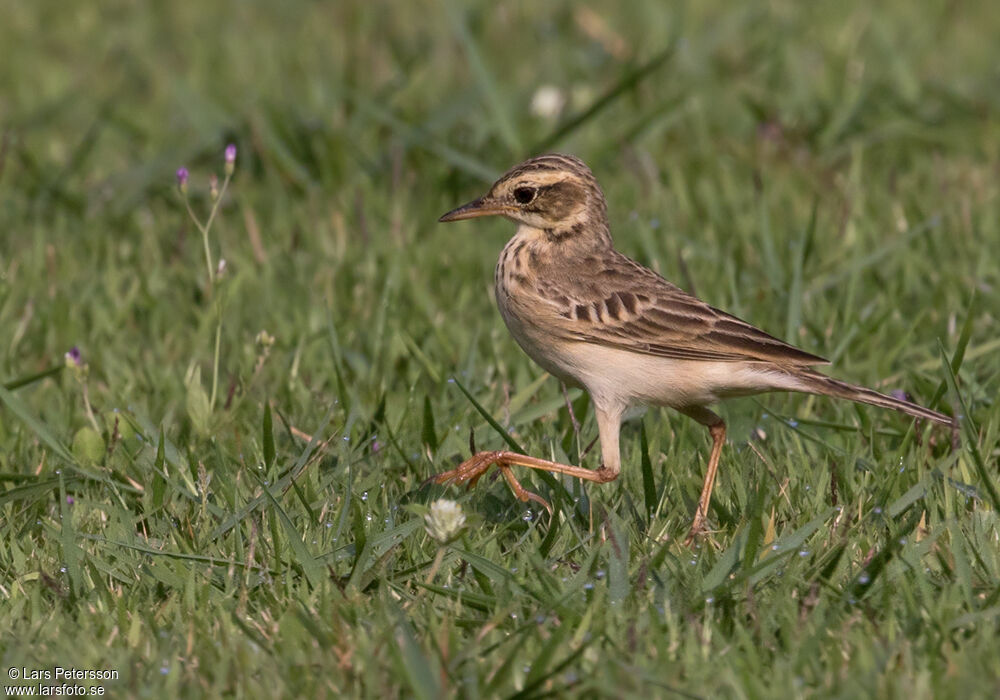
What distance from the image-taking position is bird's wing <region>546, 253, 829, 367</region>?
5.55 meters

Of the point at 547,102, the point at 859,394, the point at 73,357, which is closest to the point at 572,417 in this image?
the point at 859,394

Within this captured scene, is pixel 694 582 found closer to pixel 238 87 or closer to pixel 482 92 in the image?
pixel 482 92

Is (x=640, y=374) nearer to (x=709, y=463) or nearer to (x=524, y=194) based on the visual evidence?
(x=709, y=463)

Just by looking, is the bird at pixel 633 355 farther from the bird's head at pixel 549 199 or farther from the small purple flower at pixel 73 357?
the small purple flower at pixel 73 357

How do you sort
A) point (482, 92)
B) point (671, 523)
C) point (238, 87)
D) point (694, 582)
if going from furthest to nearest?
point (238, 87) → point (482, 92) → point (671, 523) → point (694, 582)

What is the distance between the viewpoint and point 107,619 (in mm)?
4578

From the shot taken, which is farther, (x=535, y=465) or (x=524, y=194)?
(x=524, y=194)

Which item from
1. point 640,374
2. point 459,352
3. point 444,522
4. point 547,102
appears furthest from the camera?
point 547,102

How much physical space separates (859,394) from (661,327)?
30.4 inches

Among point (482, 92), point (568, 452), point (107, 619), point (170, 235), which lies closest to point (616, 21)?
point (482, 92)

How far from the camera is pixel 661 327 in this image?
569 cm

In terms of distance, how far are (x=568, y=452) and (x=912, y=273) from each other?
2.47 m

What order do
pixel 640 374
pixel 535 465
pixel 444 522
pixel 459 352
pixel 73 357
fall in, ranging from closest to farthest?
pixel 444 522 < pixel 535 465 < pixel 640 374 < pixel 73 357 < pixel 459 352

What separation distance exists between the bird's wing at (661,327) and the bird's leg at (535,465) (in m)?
0.28
